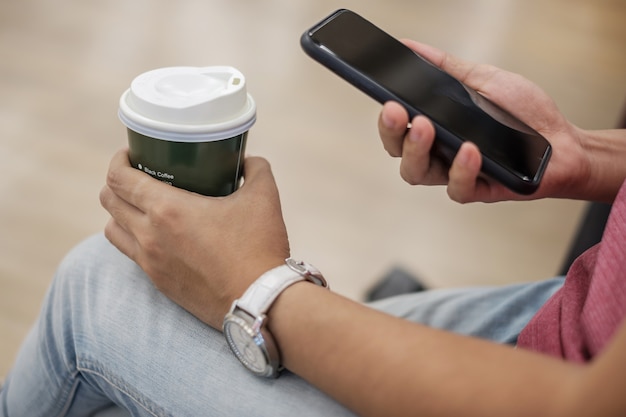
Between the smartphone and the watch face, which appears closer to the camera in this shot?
the watch face

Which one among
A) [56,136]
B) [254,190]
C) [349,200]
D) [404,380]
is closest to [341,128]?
[349,200]

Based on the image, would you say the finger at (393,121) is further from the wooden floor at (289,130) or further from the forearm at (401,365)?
the wooden floor at (289,130)

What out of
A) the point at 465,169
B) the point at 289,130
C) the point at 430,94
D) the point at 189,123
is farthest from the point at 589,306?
the point at 289,130

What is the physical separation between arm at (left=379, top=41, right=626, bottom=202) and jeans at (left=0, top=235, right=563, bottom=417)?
0.54 feet

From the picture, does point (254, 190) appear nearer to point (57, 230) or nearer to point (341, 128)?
point (57, 230)

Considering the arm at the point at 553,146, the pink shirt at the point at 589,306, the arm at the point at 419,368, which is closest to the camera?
the arm at the point at 419,368

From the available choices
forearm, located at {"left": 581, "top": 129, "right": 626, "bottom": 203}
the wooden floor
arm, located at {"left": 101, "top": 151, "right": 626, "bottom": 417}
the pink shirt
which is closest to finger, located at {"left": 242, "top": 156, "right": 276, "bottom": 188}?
arm, located at {"left": 101, "top": 151, "right": 626, "bottom": 417}

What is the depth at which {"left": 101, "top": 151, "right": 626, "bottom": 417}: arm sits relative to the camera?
0.56m

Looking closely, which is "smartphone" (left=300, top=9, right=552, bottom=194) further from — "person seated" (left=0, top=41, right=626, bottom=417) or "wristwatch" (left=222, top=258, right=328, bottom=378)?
"wristwatch" (left=222, top=258, right=328, bottom=378)

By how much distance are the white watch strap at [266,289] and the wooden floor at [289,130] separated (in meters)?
0.90

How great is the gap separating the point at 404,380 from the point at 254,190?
0.29 m

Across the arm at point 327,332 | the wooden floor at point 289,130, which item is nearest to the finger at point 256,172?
the arm at point 327,332

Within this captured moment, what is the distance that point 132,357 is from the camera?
0.75 metres

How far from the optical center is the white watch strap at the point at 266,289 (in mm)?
691
